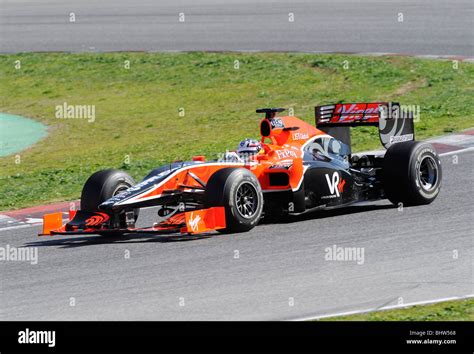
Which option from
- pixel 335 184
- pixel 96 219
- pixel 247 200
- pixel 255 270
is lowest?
pixel 255 270

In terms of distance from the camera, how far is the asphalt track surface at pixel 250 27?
2931 cm

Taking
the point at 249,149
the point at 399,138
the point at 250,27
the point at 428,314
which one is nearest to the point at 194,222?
the point at 249,149

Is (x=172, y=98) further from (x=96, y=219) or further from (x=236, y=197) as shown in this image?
(x=236, y=197)

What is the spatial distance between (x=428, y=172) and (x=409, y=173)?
0.51 m

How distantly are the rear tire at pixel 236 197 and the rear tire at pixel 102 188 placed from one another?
1297mm

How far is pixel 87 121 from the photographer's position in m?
24.9

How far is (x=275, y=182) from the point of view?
44.5 feet

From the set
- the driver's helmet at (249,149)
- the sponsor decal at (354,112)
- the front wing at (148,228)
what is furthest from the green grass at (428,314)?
the sponsor decal at (354,112)

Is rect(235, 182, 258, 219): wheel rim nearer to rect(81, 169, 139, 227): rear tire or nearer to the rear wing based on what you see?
rect(81, 169, 139, 227): rear tire

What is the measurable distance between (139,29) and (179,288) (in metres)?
24.7

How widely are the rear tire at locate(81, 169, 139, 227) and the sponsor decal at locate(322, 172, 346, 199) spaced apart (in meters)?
2.37

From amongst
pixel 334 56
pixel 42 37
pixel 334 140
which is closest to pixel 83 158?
pixel 334 140

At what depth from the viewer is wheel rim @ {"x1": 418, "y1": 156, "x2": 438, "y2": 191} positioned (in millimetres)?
14328

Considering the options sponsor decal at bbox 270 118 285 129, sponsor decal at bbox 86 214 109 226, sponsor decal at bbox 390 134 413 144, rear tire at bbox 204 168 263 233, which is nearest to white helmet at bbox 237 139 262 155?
sponsor decal at bbox 270 118 285 129
